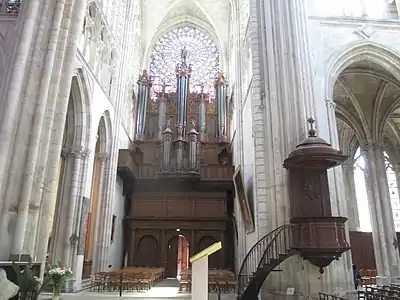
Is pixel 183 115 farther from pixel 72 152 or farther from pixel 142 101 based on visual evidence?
pixel 72 152

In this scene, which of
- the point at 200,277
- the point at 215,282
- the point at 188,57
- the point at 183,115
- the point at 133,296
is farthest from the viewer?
the point at 188,57

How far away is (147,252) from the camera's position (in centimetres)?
1920

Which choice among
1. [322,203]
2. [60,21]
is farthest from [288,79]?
[60,21]

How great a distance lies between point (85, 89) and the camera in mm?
13109

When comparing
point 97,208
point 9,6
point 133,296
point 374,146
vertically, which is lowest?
point 133,296

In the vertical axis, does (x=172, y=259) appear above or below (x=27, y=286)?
above

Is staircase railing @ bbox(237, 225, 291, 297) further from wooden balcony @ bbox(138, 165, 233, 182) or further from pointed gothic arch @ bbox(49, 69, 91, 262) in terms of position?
wooden balcony @ bbox(138, 165, 233, 182)

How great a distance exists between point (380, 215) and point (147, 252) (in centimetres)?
1237

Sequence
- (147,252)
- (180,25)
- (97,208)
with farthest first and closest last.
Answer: (180,25) < (147,252) < (97,208)

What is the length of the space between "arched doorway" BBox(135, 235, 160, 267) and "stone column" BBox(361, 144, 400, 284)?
1137 cm

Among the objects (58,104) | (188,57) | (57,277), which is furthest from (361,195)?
(57,277)

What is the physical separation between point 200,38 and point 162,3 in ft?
12.8

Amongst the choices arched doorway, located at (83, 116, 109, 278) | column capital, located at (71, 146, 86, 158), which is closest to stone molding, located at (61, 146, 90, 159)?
column capital, located at (71, 146, 86, 158)

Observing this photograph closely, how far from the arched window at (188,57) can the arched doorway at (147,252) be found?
36.3 ft
